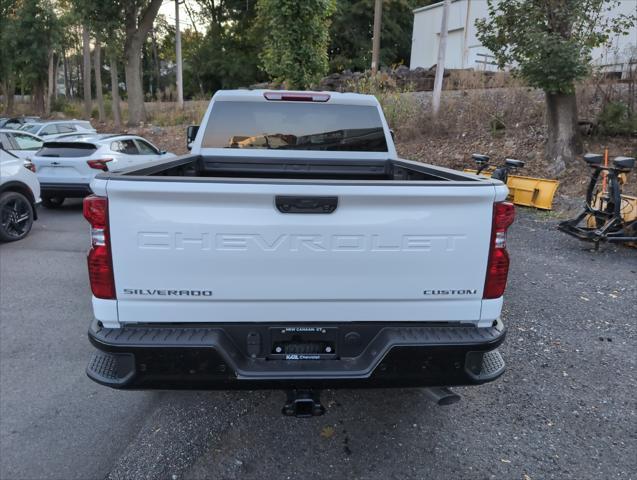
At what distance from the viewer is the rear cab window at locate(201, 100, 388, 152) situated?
4766mm

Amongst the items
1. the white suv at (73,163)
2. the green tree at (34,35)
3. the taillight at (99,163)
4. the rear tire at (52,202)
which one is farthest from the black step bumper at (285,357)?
the green tree at (34,35)

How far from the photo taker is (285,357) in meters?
2.60

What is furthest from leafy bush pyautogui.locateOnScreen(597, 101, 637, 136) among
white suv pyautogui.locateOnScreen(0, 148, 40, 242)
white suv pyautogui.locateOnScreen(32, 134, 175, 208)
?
white suv pyautogui.locateOnScreen(0, 148, 40, 242)

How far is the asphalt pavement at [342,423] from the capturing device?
2947mm

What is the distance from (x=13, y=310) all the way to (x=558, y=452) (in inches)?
211

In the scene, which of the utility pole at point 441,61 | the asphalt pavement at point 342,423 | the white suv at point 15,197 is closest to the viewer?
the asphalt pavement at point 342,423

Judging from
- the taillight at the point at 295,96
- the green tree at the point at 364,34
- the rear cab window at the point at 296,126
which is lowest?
the rear cab window at the point at 296,126

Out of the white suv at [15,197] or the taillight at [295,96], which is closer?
the taillight at [295,96]

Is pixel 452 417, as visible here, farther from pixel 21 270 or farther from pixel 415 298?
pixel 21 270

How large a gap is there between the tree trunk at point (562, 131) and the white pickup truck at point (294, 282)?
9.51 meters

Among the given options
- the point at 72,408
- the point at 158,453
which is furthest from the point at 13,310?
the point at 158,453

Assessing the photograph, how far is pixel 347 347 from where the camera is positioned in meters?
2.64

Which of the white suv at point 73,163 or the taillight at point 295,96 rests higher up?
the taillight at point 295,96

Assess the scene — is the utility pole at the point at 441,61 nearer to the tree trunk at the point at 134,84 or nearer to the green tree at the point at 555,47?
the green tree at the point at 555,47
